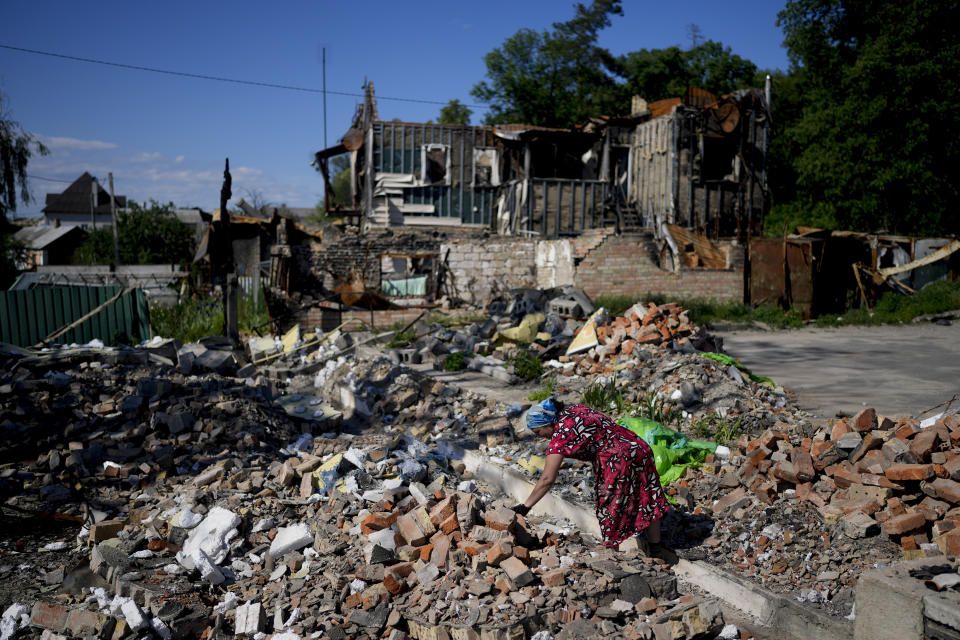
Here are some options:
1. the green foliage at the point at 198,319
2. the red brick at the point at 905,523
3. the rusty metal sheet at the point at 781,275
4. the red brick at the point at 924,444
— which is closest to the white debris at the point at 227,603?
the red brick at the point at 905,523

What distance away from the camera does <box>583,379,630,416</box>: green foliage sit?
6512 millimetres

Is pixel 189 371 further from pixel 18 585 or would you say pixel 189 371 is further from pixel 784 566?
pixel 784 566

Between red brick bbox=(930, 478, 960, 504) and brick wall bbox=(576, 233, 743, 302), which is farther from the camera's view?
brick wall bbox=(576, 233, 743, 302)

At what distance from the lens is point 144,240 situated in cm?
2998

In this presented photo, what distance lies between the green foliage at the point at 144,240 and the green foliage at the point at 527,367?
83.7 feet

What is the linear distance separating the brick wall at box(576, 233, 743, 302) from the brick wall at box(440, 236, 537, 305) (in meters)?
2.93

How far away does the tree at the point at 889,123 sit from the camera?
1811 centimetres

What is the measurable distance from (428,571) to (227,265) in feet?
29.4

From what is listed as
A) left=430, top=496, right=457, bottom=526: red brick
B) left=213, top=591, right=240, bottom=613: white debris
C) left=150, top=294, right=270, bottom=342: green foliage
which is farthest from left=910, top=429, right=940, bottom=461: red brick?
left=150, top=294, right=270, bottom=342: green foliage

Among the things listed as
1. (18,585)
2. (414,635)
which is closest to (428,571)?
(414,635)

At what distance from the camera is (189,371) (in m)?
9.30

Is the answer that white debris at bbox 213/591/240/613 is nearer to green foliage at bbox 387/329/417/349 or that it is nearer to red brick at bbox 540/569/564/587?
red brick at bbox 540/569/564/587

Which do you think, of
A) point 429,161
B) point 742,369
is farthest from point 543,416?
point 429,161

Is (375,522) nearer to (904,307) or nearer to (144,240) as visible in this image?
(904,307)
